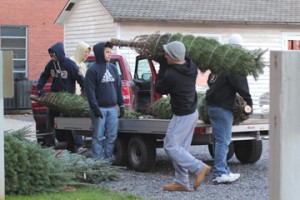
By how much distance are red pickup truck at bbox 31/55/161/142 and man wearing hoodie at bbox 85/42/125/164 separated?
7.97ft

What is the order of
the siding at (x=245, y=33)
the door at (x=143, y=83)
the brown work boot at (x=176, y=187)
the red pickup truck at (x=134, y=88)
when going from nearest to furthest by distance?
the brown work boot at (x=176, y=187), the red pickup truck at (x=134, y=88), the door at (x=143, y=83), the siding at (x=245, y=33)

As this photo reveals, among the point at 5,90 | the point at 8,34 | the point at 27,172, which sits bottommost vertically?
the point at 27,172

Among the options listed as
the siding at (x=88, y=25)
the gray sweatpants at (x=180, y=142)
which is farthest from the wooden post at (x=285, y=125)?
the siding at (x=88, y=25)

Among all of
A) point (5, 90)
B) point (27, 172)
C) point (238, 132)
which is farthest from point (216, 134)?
point (5, 90)

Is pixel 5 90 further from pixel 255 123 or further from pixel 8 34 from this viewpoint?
pixel 8 34

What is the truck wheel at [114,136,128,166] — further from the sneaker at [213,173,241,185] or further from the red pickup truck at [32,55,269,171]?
the sneaker at [213,173,241,185]

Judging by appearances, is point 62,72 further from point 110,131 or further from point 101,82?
point 110,131

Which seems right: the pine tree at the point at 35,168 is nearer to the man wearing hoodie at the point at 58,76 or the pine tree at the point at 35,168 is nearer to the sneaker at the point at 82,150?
the sneaker at the point at 82,150

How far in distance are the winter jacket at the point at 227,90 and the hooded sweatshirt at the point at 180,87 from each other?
0.60m

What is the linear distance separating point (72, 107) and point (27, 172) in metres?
3.91

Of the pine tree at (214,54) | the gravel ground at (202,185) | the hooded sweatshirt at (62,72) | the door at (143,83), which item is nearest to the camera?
the gravel ground at (202,185)

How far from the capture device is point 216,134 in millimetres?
9984

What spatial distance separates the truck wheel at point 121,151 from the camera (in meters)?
11.5

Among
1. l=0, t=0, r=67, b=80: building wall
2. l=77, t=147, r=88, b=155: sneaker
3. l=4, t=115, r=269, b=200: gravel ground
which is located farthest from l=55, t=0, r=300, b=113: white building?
l=4, t=115, r=269, b=200: gravel ground
